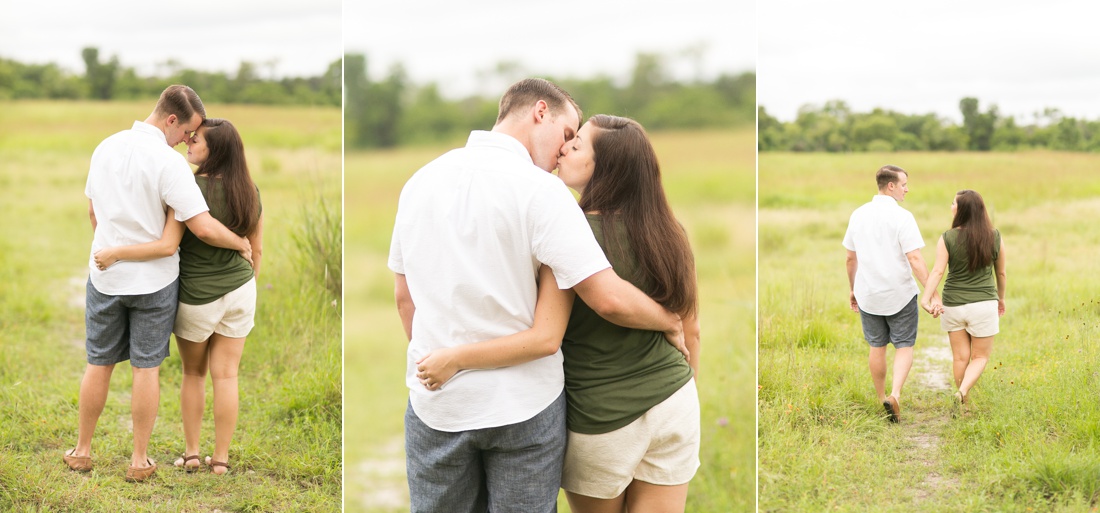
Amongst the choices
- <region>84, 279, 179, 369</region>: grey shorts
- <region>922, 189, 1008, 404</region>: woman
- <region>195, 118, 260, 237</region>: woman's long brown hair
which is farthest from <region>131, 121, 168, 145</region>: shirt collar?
<region>922, 189, 1008, 404</region>: woman

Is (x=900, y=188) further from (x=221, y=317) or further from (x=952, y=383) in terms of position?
(x=221, y=317)

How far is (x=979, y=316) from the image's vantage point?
290cm

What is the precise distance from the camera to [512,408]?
1.85 meters

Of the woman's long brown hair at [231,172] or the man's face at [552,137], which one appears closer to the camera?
the man's face at [552,137]

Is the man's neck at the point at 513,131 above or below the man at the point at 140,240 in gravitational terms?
above

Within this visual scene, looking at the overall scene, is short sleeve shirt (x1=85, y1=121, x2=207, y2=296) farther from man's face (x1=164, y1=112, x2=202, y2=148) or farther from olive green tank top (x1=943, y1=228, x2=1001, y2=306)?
olive green tank top (x1=943, y1=228, x2=1001, y2=306)

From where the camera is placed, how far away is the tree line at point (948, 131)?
9.60 feet

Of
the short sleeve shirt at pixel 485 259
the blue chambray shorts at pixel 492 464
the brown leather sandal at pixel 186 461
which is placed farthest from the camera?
the brown leather sandal at pixel 186 461

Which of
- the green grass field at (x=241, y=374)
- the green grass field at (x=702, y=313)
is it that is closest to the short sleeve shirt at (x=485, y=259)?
the green grass field at (x=241, y=374)

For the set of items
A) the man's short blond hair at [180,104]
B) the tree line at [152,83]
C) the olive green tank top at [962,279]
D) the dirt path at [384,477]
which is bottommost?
the dirt path at [384,477]

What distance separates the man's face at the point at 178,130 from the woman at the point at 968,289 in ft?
8.18

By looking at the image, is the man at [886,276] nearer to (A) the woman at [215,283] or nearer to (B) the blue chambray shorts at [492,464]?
(B) the blue chambray shorts at [492,464]

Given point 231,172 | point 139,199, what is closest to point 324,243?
point 231,172

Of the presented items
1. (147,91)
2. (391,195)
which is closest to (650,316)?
(147,91)
